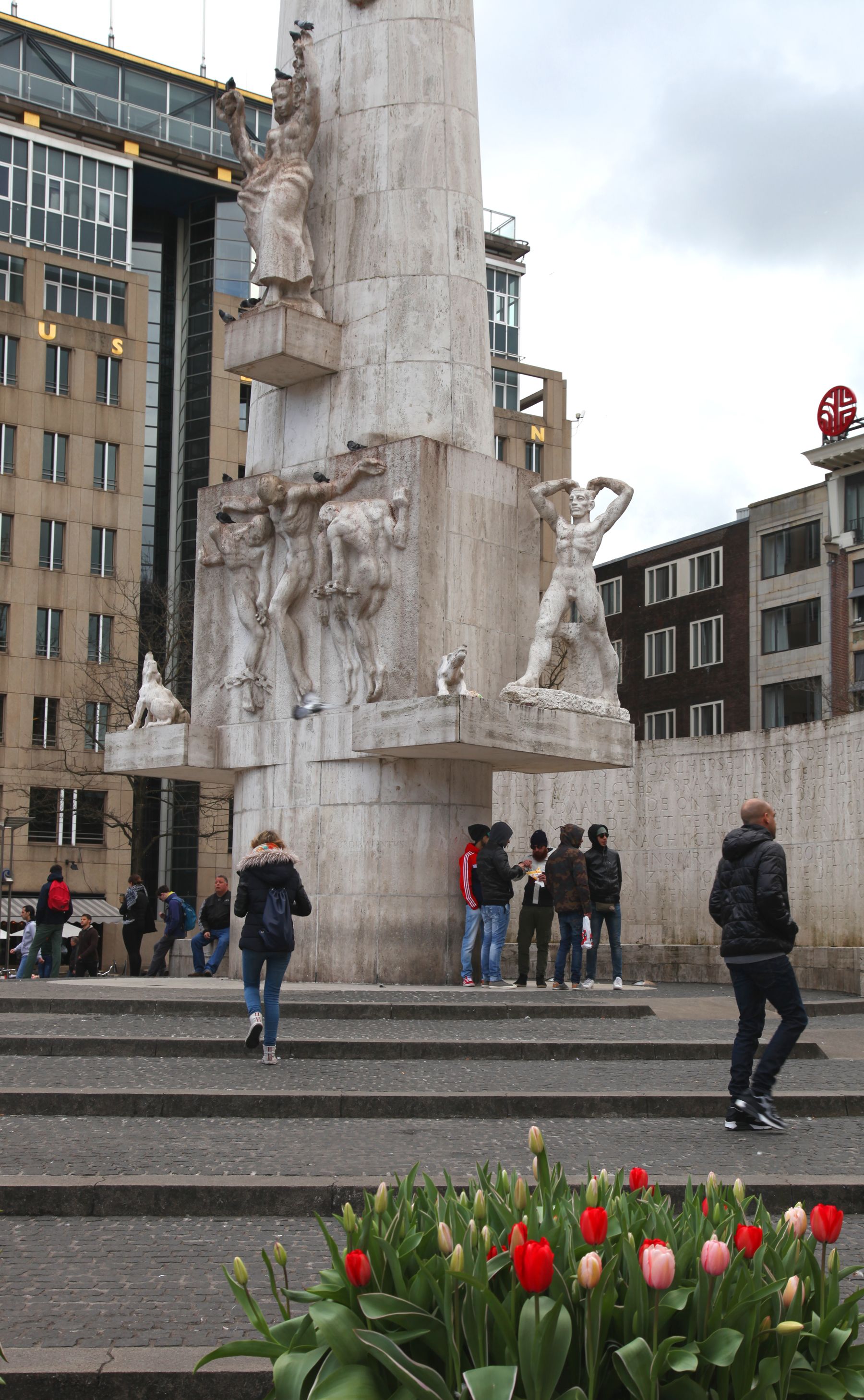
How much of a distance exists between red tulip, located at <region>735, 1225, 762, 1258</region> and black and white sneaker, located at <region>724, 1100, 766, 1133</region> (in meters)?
6.03

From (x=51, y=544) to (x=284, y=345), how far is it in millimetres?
41301

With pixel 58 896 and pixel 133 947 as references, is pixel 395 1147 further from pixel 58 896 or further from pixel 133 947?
pixel 133 947

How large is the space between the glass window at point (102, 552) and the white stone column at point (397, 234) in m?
40.5

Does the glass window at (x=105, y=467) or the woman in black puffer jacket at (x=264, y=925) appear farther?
the glass window at (x=105, y=467)

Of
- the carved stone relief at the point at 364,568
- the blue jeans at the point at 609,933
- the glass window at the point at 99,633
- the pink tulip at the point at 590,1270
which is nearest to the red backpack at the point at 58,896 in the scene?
the carved stone relief at the point at 364,568

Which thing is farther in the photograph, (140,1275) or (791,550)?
(791,550)

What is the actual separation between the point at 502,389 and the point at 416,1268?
72583mm

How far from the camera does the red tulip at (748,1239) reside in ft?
11.9

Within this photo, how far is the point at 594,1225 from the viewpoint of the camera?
3.50 m

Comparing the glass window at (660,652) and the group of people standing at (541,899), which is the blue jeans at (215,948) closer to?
the group of people standing at (541,899)

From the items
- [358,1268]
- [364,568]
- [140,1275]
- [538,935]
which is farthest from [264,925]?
[358,1268]

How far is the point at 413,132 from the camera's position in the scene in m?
20.7

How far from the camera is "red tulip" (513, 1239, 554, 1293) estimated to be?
3.26 metres

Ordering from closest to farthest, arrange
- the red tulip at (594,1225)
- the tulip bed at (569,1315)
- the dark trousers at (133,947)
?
the tulip bed at (569,1315)
the red tulip at (594,1225)
the dark trousers at (133,947)
